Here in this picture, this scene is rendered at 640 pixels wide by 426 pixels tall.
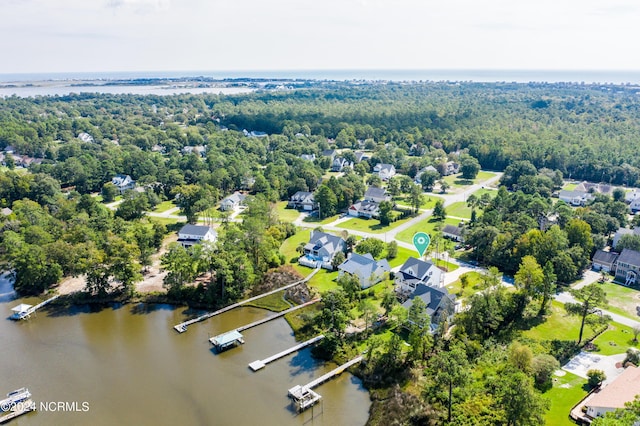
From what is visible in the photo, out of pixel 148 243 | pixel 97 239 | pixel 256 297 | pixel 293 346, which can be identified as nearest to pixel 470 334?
pixel 293 346

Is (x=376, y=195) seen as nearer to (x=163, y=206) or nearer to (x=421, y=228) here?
(x=421, y=228)

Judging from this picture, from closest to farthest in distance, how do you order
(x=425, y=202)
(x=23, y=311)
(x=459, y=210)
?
(x=23, y=311) → (x=459, y=210) → (x=425, y=202)

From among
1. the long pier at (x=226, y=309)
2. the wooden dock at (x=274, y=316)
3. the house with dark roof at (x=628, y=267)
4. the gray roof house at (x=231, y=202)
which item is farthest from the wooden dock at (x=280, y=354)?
the gray roof house at (x=231, y=202)

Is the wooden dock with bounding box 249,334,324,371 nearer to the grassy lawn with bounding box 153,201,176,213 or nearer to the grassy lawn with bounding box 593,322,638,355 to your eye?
the grassy lawn with bounding box 593,322,638,355

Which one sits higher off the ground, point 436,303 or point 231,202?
point 436,303

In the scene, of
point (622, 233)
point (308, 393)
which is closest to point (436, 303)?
point (308, 393)

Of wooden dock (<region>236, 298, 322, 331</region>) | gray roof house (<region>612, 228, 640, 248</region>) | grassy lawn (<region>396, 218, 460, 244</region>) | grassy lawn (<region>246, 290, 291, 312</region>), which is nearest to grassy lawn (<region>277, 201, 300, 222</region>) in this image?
grassy lawn (<region>396, 218, 460, 244</region>)
